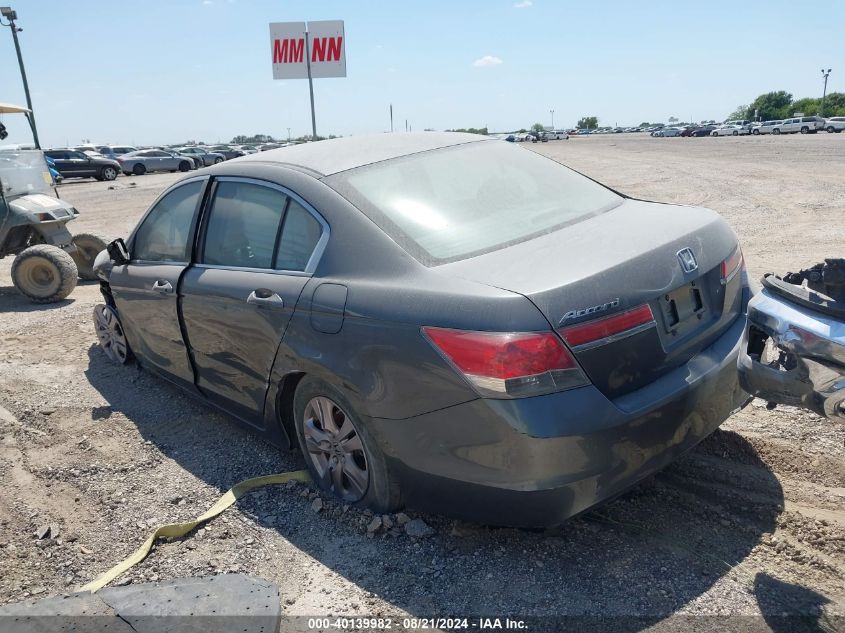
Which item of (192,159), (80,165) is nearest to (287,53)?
(80,165)

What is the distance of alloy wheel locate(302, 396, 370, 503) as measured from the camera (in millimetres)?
3148

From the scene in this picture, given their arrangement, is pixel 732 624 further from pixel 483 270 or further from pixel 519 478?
pixel 483 270

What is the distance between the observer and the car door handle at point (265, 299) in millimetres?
3266

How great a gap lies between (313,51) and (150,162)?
28.2 metres

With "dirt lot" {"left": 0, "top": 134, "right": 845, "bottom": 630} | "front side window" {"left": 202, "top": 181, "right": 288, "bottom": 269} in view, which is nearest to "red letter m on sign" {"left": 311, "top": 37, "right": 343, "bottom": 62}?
"dirt lot" {"left": 0, "top": 134, "right": 845, "bottom": 630}

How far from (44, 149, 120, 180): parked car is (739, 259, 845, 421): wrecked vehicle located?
117ft

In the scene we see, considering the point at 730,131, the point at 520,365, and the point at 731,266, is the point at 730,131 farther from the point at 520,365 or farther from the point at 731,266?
the point at 520,365

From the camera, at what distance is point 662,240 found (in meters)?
2.91

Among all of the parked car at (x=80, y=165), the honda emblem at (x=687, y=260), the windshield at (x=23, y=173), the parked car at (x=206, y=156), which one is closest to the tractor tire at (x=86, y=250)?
the windshield at (x=23, y=173)

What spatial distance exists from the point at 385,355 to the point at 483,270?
0.51m

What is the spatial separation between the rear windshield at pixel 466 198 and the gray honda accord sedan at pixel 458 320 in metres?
0.01

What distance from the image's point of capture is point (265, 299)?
335 centimetres

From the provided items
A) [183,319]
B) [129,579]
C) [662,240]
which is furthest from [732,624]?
[183,319]

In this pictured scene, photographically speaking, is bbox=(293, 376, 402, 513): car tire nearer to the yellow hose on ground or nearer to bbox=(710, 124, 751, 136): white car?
the yellow hose on ground
